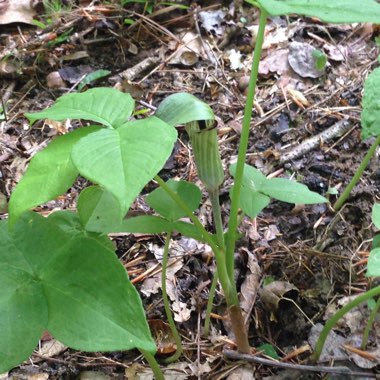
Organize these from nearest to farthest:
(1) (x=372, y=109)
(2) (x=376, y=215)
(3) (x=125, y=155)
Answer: (3) (x=125, y=155) → (2) (x=376, y=215) → (1) (x=372, y=109)

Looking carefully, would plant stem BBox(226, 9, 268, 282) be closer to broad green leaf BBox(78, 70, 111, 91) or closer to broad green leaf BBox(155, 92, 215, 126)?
broad green leaf BBox(155, 92, 215, 126)

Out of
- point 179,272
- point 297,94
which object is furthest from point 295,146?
point 179,272

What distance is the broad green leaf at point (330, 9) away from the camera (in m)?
0.69

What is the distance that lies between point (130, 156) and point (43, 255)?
0.92 feet

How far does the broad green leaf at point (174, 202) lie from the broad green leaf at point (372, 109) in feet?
1.62

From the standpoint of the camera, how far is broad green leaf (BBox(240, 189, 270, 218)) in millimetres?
1034

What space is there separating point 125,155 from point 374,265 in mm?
459

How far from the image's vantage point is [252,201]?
1.06 metres

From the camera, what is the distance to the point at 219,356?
1209 millimetres

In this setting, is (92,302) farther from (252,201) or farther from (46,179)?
(252,201)

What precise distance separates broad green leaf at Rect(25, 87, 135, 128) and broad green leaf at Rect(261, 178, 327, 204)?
1.29 feet

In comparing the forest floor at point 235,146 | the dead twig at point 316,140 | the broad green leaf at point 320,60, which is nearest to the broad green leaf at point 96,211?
the forest floor at point 235,146

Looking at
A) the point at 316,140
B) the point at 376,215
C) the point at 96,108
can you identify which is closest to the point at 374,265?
the point at 376,215

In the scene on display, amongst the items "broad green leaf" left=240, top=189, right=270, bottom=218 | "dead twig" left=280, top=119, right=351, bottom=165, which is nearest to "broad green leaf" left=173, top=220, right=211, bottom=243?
"broad green leaf" left=240, top=189, right=270, bottom=218
